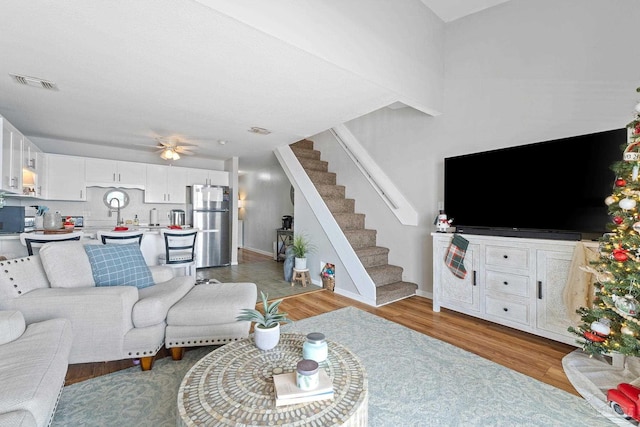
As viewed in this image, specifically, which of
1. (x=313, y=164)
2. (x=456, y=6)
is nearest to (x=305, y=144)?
(x=313, y=164)

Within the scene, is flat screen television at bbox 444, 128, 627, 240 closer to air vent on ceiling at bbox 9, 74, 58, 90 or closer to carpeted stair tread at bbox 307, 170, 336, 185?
carpeted stair tread at bbox 307, 170, 336, 185

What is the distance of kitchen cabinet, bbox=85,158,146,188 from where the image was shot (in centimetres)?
484

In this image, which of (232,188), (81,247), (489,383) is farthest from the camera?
(232,188)

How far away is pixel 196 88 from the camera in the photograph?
2.75 metres

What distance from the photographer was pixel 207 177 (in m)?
6.00

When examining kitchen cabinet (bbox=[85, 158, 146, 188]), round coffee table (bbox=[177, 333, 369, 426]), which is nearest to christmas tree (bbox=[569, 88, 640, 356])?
round coffee table (bbox=[177, 333, 369, 426])

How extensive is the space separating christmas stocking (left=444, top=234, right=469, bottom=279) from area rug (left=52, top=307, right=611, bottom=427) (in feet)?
3.08

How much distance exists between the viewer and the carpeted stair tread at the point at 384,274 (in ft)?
12.5

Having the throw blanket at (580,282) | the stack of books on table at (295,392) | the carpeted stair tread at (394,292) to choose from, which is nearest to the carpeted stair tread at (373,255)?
the carpeted stair tread at (394,292)

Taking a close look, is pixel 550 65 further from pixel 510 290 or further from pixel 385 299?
pixel 385 299

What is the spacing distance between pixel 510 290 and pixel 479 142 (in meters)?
1.68

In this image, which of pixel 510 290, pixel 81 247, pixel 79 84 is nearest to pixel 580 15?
pixel 510 290

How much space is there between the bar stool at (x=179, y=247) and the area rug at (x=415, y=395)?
1.82m

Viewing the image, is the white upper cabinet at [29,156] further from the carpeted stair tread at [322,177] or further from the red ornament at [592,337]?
the red ornament at [592,337]
